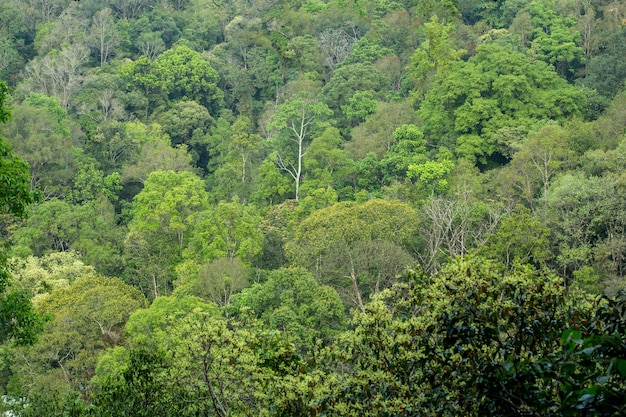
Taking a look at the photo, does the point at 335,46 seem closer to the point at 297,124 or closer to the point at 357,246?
the point at 297,124

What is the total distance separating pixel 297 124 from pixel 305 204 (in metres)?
6.81

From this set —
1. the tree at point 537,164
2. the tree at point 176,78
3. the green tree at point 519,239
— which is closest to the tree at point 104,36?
the tree at point 176,78

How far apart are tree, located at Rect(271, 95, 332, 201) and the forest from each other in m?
0.10

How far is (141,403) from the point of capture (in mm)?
6906

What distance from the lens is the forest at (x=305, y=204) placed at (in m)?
5.65

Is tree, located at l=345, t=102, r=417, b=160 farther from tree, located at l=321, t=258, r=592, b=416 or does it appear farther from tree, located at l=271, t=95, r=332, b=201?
tree, located at l=321, t=258, r=592, b=416

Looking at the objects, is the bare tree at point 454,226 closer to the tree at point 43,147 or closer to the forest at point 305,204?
the forest at point 305,204

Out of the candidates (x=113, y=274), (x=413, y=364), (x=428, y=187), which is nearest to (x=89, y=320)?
(x=113, y=274)

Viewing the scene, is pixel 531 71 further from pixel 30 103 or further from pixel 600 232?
pixel 30 103

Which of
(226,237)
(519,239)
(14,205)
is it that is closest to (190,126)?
(226,237)

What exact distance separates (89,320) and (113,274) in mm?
6122

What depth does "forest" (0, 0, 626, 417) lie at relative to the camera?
223 inches

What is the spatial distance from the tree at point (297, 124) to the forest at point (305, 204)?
0.34 ft

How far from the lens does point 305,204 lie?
25.5 m
